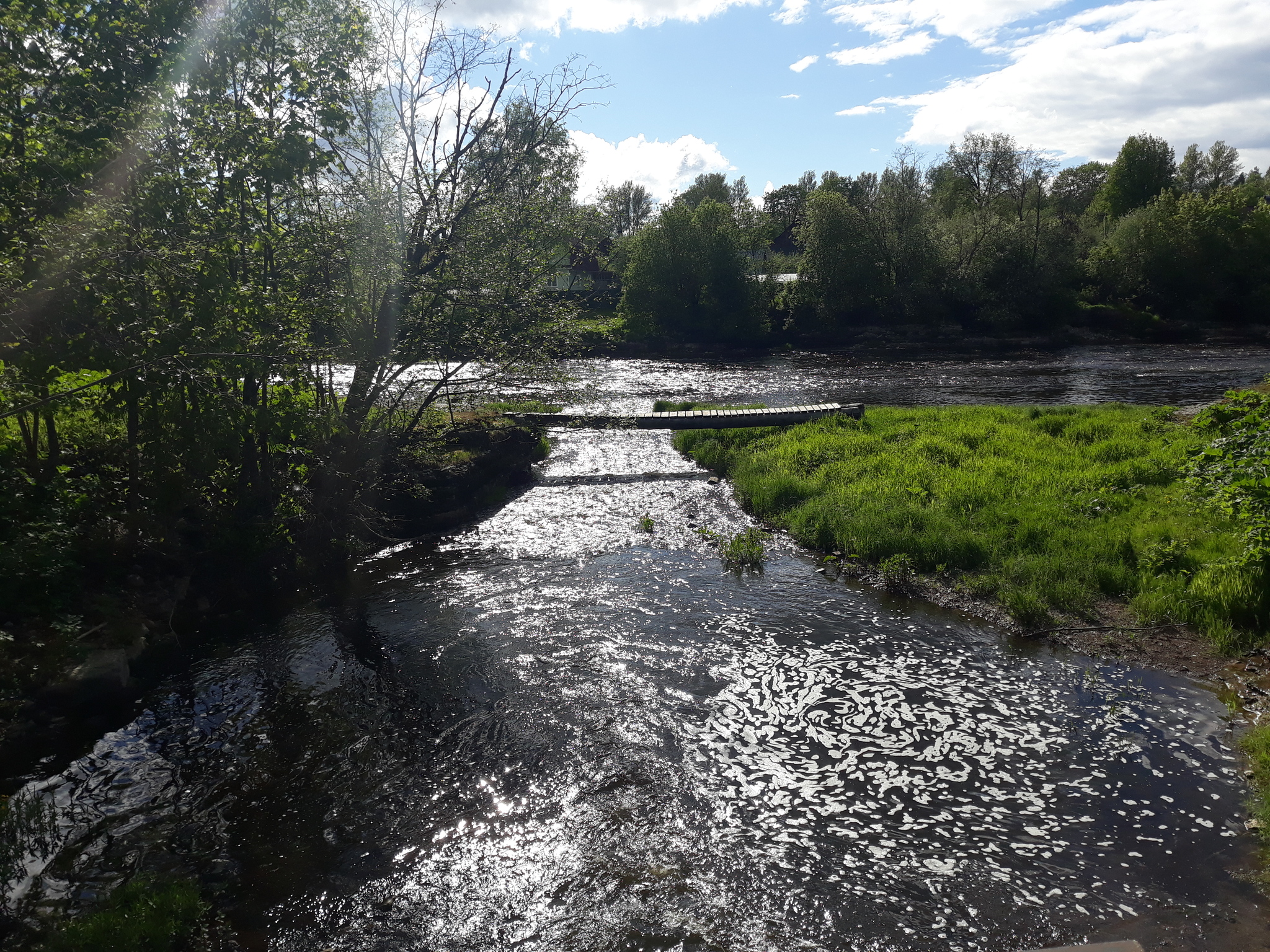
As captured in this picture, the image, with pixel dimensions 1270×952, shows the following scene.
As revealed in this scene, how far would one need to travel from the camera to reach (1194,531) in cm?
1144

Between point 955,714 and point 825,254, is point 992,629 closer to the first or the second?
point 955,714

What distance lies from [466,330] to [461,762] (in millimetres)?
9411

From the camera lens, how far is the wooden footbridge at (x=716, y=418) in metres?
24.0

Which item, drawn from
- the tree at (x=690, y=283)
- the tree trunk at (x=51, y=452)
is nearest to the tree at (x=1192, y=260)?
the tree at (x=690, y=283)

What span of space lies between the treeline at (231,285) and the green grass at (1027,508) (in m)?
7.09

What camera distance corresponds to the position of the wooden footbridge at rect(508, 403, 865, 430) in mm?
24031

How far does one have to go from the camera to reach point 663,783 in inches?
287

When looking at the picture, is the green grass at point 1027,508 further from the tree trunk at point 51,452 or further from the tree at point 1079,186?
the tree at point 1079,186

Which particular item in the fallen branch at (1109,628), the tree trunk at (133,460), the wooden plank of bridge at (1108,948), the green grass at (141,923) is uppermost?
the tree trunk at (133,460)

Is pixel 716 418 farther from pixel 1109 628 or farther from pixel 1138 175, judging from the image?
pixel 1138 175

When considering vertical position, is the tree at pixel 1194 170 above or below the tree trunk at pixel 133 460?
above

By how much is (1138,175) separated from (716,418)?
253ft

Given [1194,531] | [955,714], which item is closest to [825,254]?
[1194,531]

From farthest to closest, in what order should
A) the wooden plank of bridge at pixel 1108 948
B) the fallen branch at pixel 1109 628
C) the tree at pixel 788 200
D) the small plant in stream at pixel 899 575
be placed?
the tree at pixel 788 200 → the small plant in stream at pixel 899 575 → the fallen branch at pixel 1109 628 → the wooden plank of bridge at pixel 1108 948
